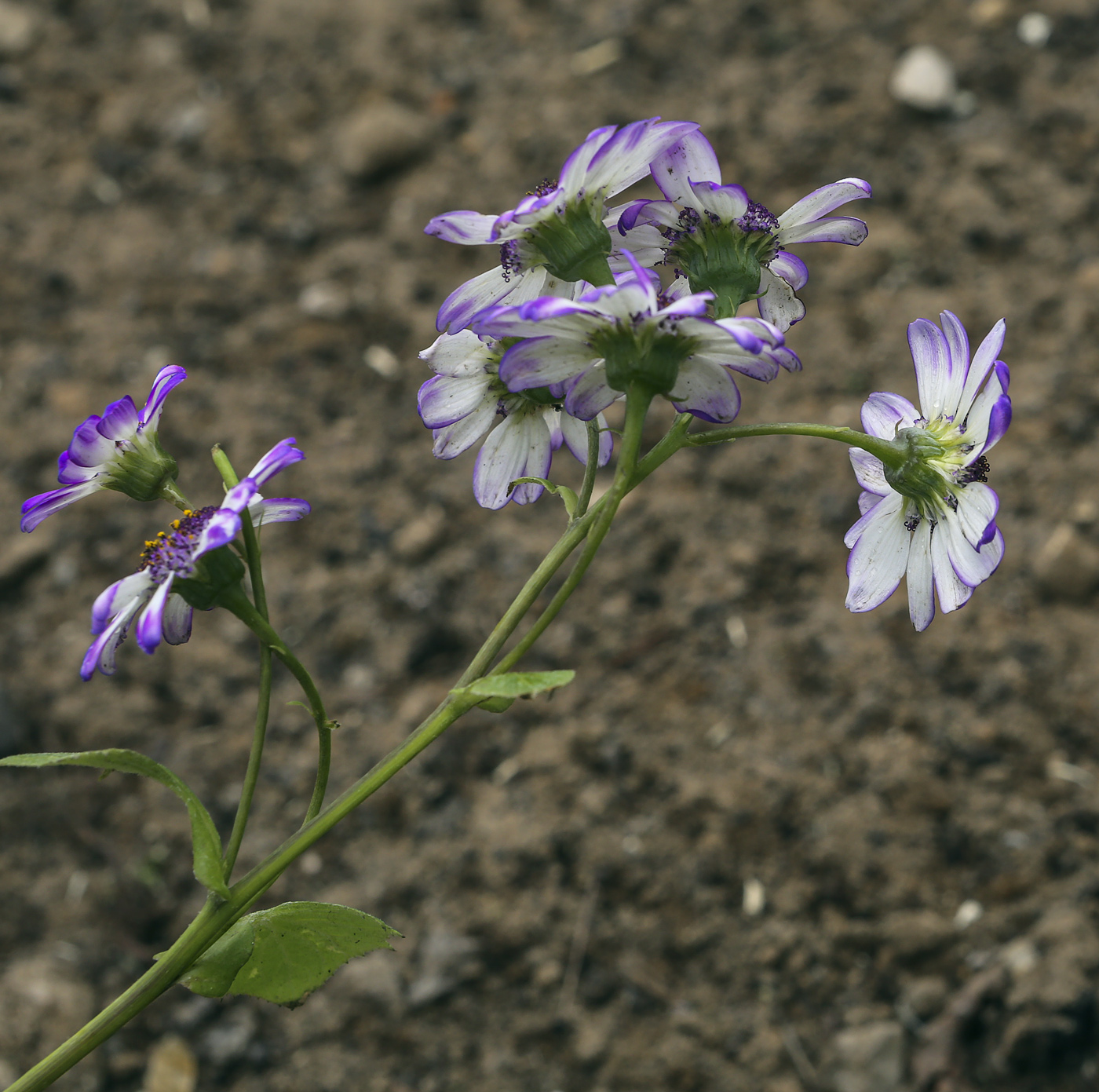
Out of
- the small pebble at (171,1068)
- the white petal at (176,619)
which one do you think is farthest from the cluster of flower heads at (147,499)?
the small pebble at (171,1068)

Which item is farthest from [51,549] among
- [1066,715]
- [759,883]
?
[1066,715]

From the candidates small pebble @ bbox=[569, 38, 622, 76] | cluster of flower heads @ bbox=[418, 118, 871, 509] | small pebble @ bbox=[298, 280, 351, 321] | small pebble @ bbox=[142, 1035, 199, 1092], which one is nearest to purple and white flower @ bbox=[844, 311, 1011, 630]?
cluster of flower heads @ bbox=[418, 118, 871, 509]

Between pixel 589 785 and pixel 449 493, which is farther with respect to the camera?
pixel 449 493

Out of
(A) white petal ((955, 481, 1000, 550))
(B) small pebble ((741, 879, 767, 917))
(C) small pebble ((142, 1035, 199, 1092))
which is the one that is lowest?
(B) small pebble ((741, 879, 767, 917))

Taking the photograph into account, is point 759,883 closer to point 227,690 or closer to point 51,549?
point 227,690

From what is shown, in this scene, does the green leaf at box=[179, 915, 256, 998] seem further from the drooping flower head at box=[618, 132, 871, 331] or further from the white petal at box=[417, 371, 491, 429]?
the drooping flower head at box=[618, 132, 871, 331]

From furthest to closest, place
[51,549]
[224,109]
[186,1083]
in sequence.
→ [224,109]
[51,549]
[186,1083]

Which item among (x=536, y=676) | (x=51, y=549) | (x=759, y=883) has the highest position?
(x=536, y=676)

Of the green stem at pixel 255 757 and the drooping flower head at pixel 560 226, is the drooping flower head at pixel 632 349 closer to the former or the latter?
the drooping flower head at pixel 560 226
